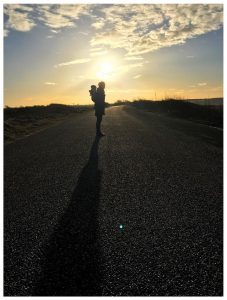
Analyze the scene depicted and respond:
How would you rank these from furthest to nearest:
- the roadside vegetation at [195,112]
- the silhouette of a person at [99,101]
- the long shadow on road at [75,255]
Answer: the roadside vegetation at [195,112] < the silhouette of a person at [99,101] < the long shadow on road at [75,255]

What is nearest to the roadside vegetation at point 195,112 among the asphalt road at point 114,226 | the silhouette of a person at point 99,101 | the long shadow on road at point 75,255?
the silhouette of a person at point 99,101

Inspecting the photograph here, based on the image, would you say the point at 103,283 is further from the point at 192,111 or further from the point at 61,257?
the point at 192,111

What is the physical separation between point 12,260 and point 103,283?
1222 mm

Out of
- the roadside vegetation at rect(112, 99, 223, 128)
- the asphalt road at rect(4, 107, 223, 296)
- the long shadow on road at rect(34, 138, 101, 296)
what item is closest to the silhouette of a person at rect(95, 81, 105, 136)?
the asphalt road at rect(4, 107, 223, 296)

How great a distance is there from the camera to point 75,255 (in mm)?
4242

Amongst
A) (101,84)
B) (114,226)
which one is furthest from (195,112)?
(114,226)

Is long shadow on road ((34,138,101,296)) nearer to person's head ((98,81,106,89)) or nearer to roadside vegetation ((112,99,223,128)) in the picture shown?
person's head ((98,81,106,89))

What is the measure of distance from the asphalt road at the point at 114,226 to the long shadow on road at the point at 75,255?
0.03ft

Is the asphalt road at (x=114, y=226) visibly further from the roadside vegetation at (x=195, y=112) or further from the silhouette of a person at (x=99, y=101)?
the roadside vegetation at (x=195, y=112)

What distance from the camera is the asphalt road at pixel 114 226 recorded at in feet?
12.2

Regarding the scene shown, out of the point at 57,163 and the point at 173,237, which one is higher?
the point at 57,163

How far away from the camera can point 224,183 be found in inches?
284

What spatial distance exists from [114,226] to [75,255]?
93cm

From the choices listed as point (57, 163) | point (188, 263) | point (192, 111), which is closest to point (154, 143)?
point (57, 163)
